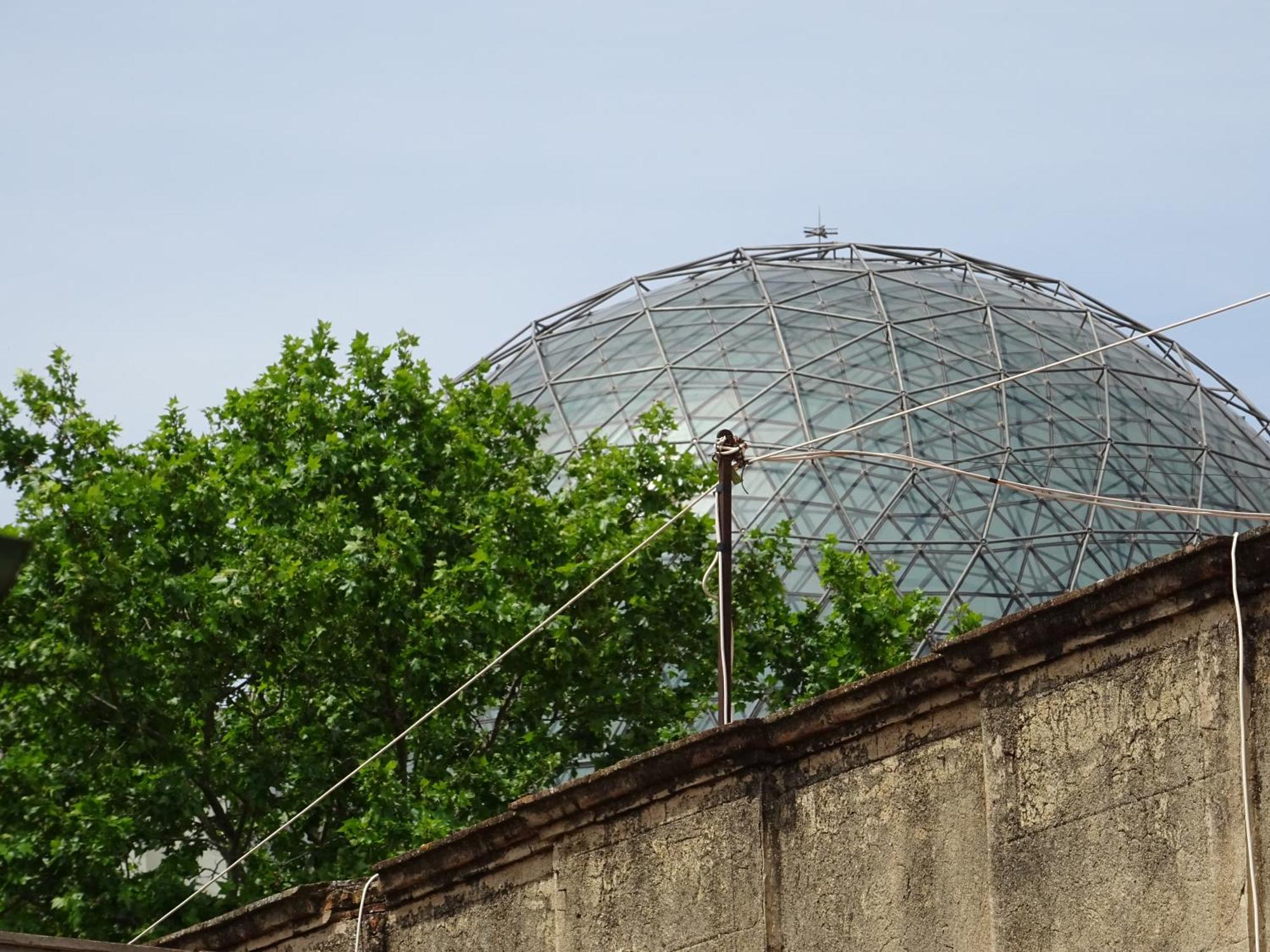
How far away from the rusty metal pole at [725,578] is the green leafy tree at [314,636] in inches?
296

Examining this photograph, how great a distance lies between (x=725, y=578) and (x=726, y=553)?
0.61 m

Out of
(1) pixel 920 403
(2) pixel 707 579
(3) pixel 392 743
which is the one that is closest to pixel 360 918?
(3) pixel 392 743

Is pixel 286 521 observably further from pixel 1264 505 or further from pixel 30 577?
pixel 1264 505

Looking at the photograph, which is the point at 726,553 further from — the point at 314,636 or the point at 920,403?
the point at 920,403

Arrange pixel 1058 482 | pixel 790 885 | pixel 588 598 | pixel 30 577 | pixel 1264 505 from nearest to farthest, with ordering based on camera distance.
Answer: pixel 790 885 → pixel 30 577 → pixel 588 598 → pixel 1058 482 → pixel 1264 505

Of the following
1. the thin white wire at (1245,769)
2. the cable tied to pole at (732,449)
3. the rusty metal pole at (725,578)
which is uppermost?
the cable tied to pole at (732,449)

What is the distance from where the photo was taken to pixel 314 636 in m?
21.5

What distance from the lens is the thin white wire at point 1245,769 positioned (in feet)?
24.0

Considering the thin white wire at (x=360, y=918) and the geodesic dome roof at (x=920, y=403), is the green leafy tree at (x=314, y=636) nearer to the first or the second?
the thin white wire at (x=360, y=918)

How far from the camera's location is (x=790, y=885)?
9.38m

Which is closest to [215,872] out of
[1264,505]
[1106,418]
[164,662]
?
[164,662]

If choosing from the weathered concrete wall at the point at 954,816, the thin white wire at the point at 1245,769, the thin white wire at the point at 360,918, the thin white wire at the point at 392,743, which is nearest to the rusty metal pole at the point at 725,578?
the weathered concrete wall at the point at 954,816

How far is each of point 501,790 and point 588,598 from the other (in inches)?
94.0

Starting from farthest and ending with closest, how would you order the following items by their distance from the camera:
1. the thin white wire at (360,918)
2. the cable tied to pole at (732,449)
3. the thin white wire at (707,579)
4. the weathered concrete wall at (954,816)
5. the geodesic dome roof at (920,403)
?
the geodesic dome roof at (920,403)
the thin white wire at (707,579)
the cable tied to pole at (732,449)
the thin white wire at (360,918)
the weathered concrete wall at (954,816)
